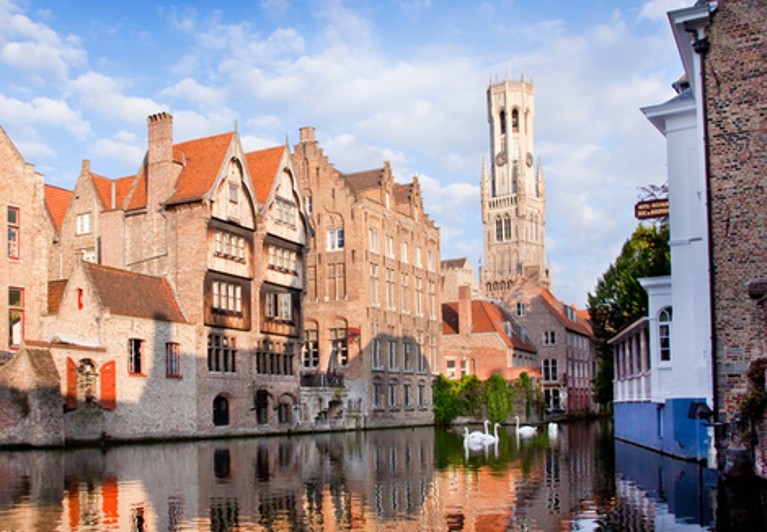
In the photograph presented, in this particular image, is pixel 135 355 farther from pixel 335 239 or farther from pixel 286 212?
pixel 335 239

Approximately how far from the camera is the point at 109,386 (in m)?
39.1

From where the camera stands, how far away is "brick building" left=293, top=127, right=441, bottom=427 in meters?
60.8

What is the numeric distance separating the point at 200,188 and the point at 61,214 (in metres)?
11.9

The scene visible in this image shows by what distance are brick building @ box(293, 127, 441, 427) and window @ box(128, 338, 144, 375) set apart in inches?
655

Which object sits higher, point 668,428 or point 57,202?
point 57,202

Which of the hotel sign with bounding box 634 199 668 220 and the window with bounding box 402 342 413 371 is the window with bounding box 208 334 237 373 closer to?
the window with bounding box 402 342 413 371

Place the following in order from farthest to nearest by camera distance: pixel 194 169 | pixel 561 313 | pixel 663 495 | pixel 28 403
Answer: pixel 561 313
pixel 194 169
pixel 28 403
pixel 663 495

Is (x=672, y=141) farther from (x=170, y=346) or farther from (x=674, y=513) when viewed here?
(x=170, y=346)

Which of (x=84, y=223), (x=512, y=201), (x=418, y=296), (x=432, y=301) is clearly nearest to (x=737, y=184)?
(x=84, y=223)

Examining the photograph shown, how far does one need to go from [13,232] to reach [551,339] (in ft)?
180

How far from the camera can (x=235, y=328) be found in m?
47.8

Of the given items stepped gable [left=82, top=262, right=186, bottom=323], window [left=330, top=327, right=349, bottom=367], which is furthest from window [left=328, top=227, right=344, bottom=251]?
stepped gable [left=82, top=262, right=186, bottom=323]

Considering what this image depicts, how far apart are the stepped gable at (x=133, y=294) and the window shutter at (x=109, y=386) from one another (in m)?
2.36

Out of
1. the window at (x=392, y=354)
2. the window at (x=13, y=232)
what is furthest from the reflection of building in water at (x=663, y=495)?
the window at (x=392, y=354)
